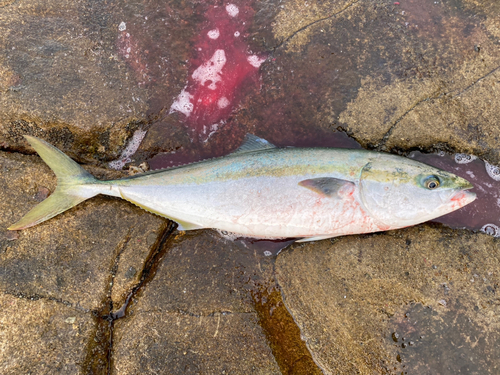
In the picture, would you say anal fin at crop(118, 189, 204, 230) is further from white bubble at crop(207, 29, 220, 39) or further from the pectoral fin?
white bubble at crop(207, 29, 220, 39)

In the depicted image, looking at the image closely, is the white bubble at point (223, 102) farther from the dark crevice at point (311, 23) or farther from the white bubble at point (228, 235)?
the white bubble at point (228, 235)

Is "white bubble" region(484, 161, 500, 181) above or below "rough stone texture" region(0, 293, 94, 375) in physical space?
above

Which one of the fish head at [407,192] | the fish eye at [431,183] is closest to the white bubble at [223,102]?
the fish head at [407,192]

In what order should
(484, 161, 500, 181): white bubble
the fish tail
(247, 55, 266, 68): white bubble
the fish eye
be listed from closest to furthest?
the fish eye, the fish tail, (484, 161, 500, 181): white bubble, (247, 55, 266, 68): white bubble

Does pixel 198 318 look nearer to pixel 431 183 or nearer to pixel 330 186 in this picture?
pixel 330 186

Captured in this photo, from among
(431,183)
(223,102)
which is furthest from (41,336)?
(431,183)

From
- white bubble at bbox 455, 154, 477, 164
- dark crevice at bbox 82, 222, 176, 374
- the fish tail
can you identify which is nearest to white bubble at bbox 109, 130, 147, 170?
the fish tail
